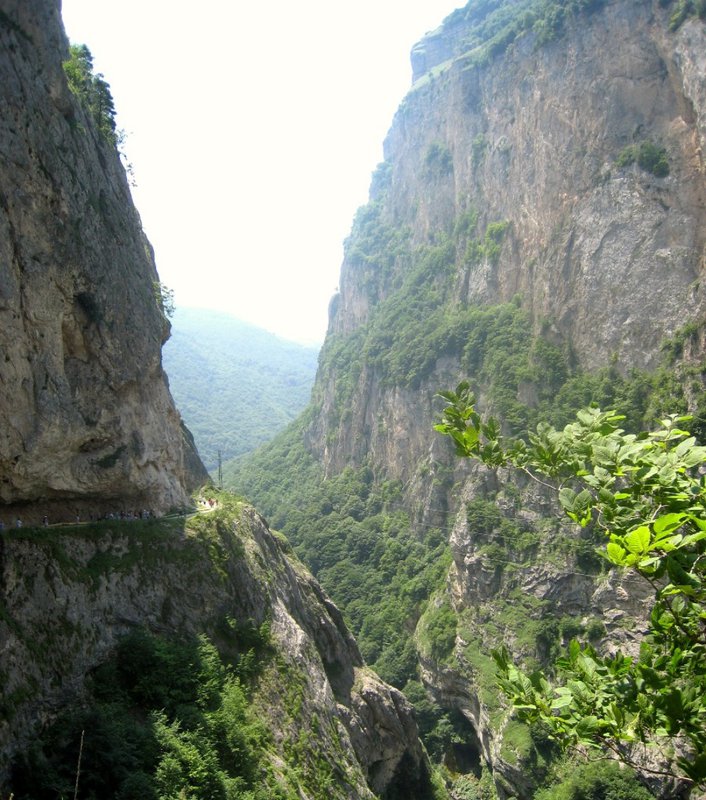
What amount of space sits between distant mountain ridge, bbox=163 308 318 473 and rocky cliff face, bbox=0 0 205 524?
9916 centimetres

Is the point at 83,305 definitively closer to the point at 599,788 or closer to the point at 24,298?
the point at 24,298

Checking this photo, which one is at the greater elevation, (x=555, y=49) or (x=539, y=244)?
(x=555, y=49)

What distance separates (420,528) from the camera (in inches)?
2562

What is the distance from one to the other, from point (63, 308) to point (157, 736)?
477 inches

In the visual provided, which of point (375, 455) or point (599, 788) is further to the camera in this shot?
point (375, 455)

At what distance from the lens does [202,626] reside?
62.7 feet

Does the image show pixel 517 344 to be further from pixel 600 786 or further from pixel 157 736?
pixel 157 736

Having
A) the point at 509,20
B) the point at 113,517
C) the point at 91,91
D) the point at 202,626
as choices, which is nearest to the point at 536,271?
the point at 509,20

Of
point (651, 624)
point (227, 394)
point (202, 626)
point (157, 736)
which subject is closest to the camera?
point (651, 624)

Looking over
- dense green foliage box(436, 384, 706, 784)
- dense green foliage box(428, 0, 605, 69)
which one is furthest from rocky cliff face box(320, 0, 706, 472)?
dense green foliage box(436, 384, 706, 784)

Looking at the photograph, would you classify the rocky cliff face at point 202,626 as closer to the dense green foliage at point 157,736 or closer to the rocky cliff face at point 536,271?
the dense green foliage at point 157,736

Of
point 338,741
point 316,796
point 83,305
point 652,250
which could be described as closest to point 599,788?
point 338,741

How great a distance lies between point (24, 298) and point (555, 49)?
204 feet

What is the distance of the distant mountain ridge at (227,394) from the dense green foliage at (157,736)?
104479 millimetres
